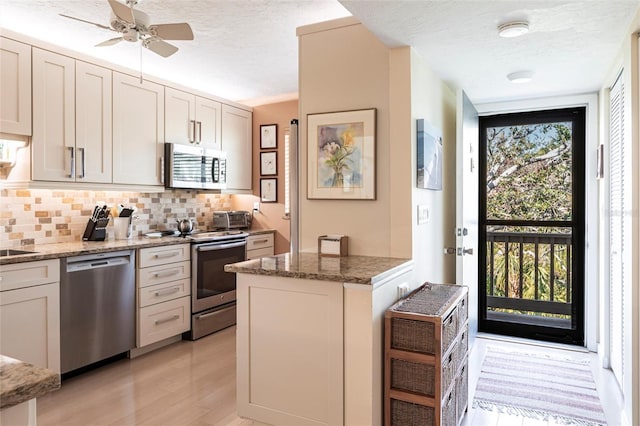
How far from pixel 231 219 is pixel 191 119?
1.22m

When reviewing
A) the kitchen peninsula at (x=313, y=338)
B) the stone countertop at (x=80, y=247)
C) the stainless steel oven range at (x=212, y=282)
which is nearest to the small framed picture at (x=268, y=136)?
the stainless steel oven range at (x=212, y=282)

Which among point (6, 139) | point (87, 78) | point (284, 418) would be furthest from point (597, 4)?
point (6, 139)

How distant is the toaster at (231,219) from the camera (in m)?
4.77

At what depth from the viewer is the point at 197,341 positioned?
387cm

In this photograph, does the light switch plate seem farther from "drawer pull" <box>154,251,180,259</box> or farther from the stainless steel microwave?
the stainless steel microwave

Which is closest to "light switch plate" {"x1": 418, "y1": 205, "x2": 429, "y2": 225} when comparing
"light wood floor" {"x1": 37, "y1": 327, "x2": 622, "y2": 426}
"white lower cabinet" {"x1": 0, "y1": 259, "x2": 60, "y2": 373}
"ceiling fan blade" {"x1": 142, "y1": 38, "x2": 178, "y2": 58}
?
"light wood floor" {"x1": 37, "y1": 327, "x2": 622, "y2": 426}

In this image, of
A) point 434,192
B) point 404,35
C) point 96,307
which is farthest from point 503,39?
point 96,307

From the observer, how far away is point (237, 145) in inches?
193

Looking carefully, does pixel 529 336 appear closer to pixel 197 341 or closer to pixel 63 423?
pixel 197 341

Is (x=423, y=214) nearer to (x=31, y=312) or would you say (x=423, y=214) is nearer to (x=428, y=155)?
(x=428, y=155)

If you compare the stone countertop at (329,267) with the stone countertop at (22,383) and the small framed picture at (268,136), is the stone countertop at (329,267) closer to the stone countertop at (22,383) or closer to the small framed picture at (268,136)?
the stone countertop at (22,383)

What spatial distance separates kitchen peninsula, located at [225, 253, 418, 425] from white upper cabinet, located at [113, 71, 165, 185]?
1996 millimetres

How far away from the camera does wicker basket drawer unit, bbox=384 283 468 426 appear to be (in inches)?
76.0

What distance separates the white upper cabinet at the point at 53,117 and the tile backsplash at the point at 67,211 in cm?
39
